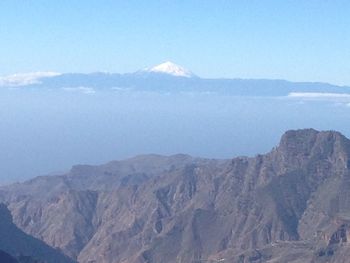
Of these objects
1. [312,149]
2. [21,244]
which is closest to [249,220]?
[312,149]

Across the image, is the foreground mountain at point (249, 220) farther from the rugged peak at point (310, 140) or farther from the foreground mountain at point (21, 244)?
the foreground mountain at point (21, 244)

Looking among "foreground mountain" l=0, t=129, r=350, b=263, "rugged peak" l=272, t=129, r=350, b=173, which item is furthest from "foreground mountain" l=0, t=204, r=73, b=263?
"rugged peak" l=272, t=129, r=350, b=173

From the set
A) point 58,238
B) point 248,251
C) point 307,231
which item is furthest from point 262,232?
point 58,238

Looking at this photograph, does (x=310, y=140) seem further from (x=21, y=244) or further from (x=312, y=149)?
(x=21, y=244)

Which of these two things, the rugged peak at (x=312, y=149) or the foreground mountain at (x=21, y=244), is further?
the rugged peak at (x=312, y=149)

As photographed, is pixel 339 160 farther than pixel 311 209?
Yes

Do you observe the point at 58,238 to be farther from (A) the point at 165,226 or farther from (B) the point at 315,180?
(B) the point at 315,180

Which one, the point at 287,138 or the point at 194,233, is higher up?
the point at 287,138

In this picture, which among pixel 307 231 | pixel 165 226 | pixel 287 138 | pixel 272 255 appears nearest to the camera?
pixel 272 255

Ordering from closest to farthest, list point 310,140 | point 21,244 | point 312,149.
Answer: point 21,244
point 312,149
point 310,140

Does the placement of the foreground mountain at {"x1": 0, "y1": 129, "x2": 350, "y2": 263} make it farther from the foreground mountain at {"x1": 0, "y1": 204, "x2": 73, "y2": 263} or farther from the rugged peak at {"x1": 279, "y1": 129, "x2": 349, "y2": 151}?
the foreground mountain at {"x1": 0, "y1": 204, "x2": 73, "y2": 263}

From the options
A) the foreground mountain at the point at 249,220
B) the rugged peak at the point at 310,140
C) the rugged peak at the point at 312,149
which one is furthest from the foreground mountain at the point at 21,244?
the rugged peak at the point at 310,140
